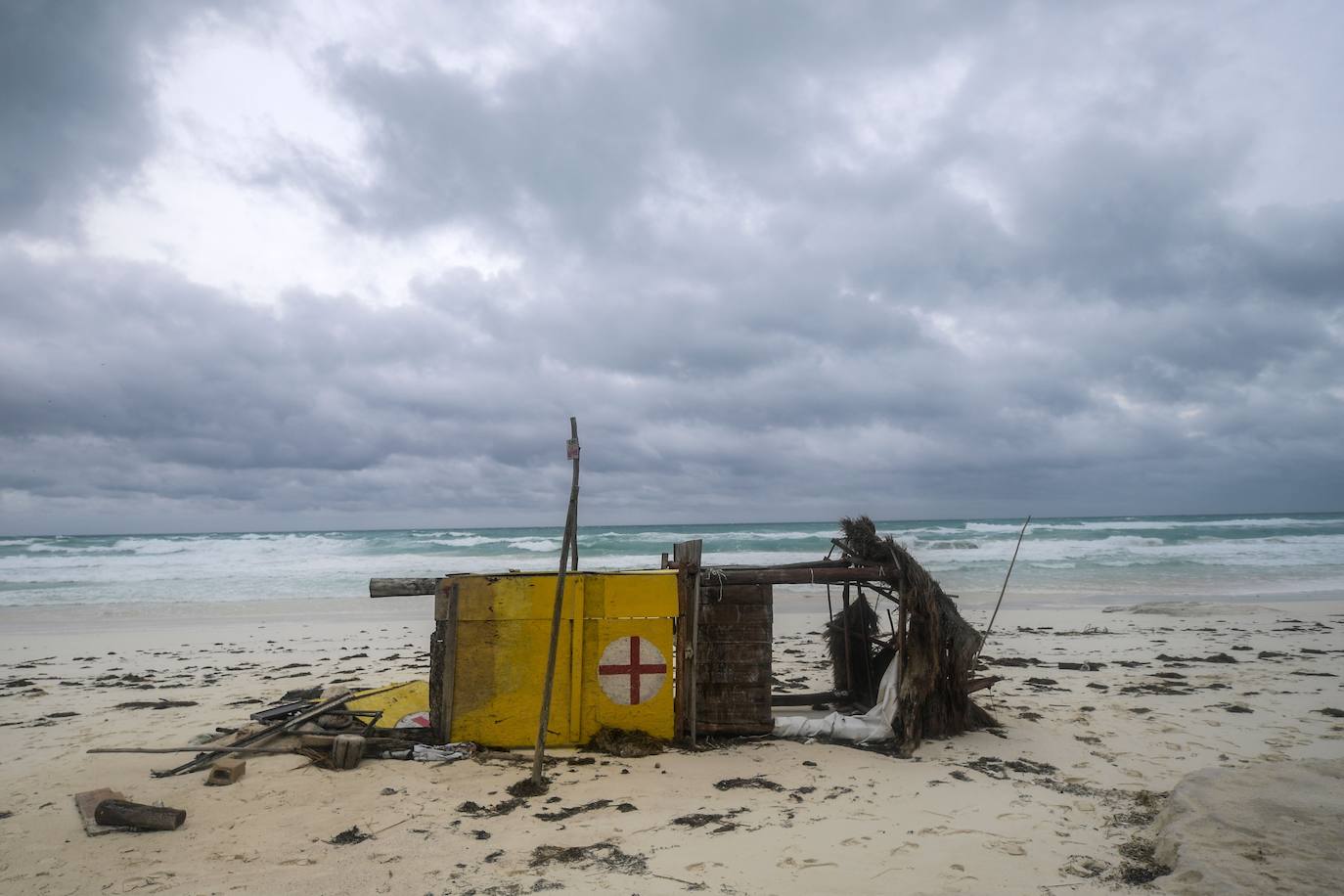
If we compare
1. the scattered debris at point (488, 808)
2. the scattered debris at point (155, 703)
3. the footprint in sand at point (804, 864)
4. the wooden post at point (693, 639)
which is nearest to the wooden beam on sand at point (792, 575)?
the wooden post at point (693, 639)

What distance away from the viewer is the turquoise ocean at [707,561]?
84.9 ft

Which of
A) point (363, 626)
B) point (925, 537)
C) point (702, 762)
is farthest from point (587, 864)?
point (925, 537)

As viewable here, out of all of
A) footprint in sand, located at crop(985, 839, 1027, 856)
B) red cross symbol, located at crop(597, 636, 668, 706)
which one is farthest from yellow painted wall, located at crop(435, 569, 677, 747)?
footprint in sand, located at crop(985, 839, 1027, 856)

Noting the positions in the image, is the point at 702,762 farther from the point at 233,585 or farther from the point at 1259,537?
the point at 1259,537

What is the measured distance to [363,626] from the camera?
19188 mm

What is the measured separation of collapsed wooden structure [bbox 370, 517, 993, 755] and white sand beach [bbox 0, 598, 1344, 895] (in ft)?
1.14

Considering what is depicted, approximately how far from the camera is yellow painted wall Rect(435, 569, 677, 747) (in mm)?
7480

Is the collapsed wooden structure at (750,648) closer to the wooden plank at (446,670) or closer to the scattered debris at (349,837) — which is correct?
the wooden plank at (446,670)

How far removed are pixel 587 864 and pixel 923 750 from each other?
13.9 feet

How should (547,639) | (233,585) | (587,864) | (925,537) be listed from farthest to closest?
(925,537)
(233,585)
(547,639)
(587,864)

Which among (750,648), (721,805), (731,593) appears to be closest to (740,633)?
(750,648)

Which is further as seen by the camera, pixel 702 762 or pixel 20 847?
pixel 702 762

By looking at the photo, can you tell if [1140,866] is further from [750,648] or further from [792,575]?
[792,575]

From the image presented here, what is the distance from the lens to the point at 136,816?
5457mm
